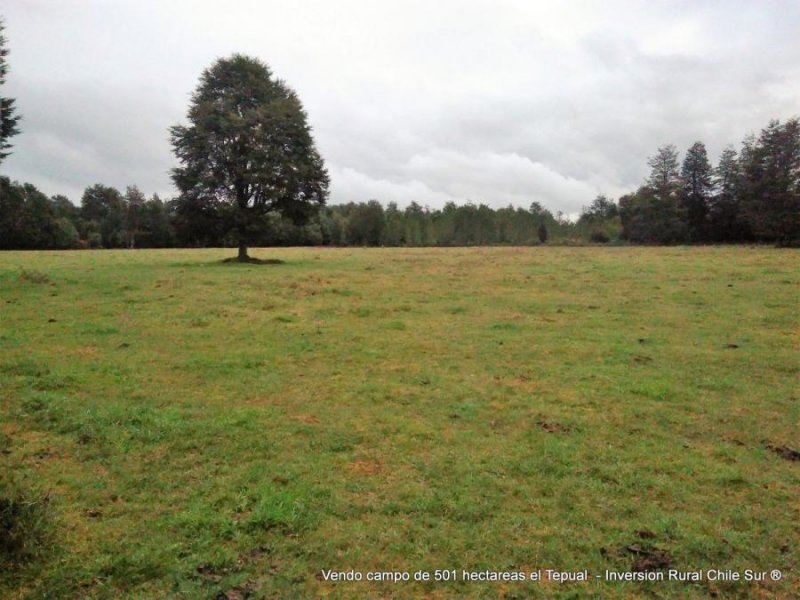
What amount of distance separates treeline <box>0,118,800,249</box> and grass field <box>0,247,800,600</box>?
27463 mm

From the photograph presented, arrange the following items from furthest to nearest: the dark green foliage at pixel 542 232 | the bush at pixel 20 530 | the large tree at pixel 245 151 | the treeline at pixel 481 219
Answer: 1. the dark green foliage at pixel 542 232
2. the treeline at pixel 481 219
3. the large tree at pixel 245 151
4. the bush at pixel 20 530

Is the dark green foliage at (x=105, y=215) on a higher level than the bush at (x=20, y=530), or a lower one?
higher

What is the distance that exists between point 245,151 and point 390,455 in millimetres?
35757

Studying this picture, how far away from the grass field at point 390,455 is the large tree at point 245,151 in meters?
23.5

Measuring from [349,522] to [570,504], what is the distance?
256 centimetres

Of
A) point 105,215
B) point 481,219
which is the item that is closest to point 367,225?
point 481,219

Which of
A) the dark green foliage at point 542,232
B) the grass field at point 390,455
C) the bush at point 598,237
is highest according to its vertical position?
the dark green foliage at point 542,232

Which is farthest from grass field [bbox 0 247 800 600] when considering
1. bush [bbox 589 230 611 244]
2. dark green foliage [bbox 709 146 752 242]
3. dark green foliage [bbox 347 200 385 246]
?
dark green foliage [bbox 347 200 385 246]

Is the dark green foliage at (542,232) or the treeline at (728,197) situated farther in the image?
the dark green foliage at (542,232)

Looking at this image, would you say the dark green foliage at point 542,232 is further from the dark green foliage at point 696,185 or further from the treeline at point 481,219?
the dark green foliage at point 696,185

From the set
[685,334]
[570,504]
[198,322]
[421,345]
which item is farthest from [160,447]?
[685,334]

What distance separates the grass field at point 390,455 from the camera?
4.93m

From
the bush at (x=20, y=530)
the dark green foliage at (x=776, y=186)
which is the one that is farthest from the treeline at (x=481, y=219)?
the bush at (x=20, y=530)

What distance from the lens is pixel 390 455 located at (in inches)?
286
